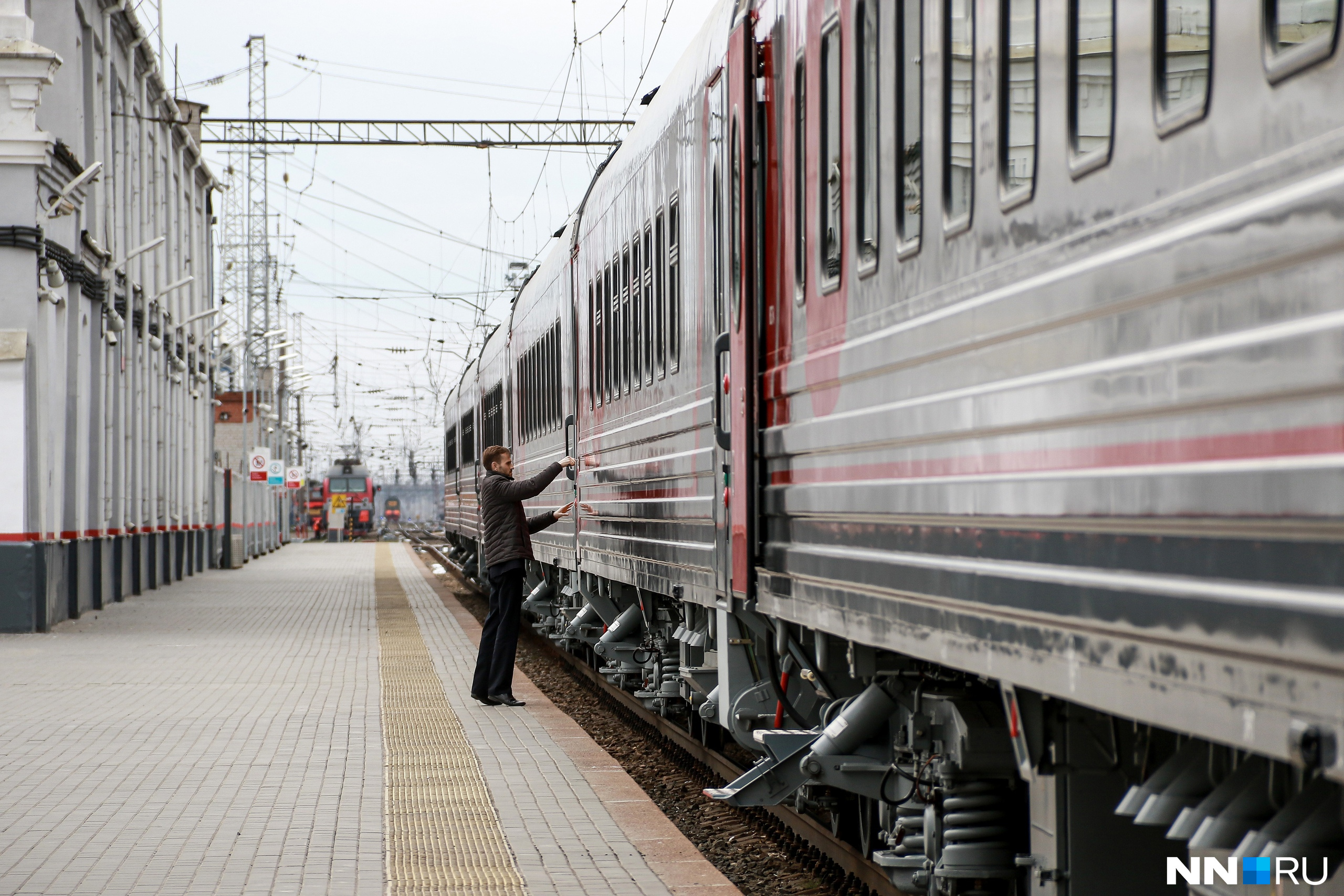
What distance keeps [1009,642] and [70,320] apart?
787 inches

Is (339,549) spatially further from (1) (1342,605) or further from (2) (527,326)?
(1) (1342,605)

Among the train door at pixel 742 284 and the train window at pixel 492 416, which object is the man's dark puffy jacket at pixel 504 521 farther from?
the train window at pixel 492 416

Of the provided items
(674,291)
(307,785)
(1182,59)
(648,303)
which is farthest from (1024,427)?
(307,785)

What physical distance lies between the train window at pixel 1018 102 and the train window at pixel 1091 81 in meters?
0.22

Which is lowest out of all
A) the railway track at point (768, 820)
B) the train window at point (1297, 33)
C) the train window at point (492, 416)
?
the railway track at point (768, 820)

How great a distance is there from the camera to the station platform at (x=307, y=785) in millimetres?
6578

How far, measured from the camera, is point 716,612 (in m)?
7.71

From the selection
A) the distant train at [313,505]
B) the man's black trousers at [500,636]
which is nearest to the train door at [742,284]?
the man's black trousers at [500,636]

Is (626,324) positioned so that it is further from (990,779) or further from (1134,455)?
(1134,455)

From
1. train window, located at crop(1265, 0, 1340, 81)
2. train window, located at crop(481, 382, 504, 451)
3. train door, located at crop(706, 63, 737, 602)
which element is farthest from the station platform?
train window, located at crop(1265, 0, 1340, 81)

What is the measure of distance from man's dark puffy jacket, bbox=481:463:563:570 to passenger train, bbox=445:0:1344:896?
4.33 metres

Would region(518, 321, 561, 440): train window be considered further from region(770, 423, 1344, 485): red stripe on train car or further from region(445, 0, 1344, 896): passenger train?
region(770, 423, 1344, 485): red stripe on train car

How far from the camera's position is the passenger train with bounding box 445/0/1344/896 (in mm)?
2727

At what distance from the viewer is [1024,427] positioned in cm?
375
